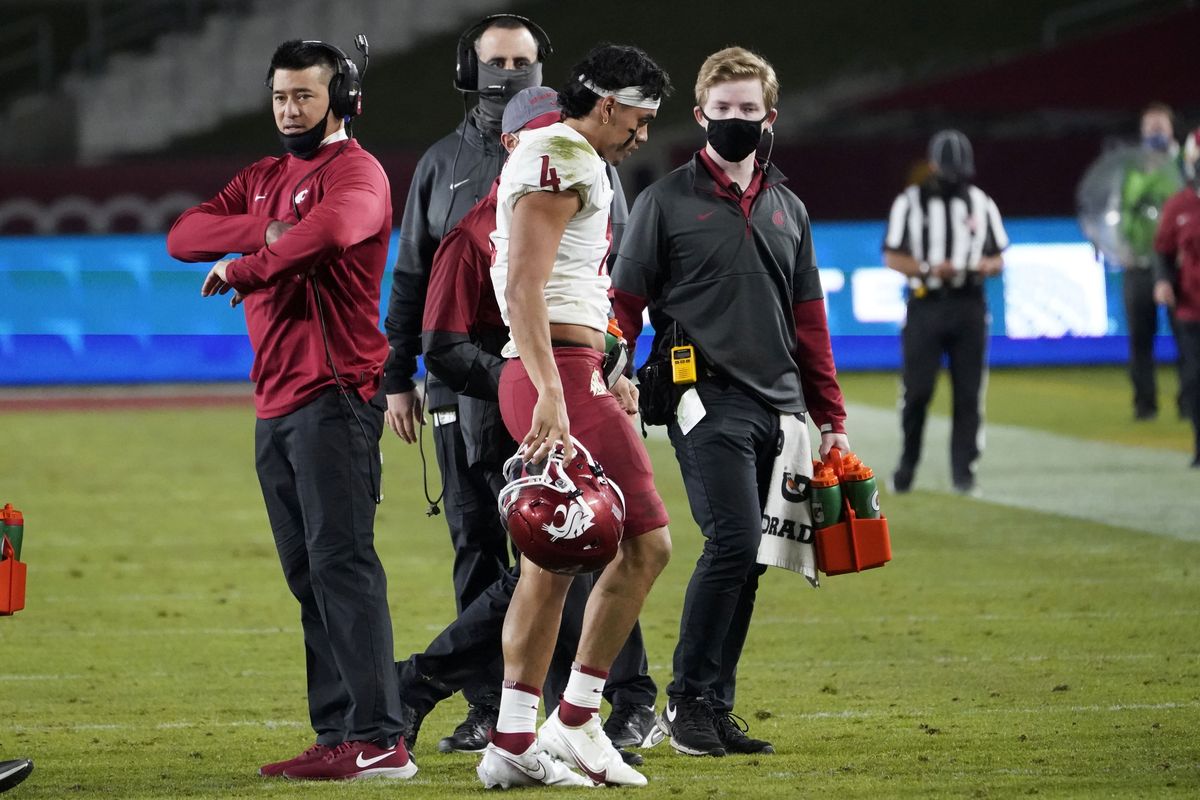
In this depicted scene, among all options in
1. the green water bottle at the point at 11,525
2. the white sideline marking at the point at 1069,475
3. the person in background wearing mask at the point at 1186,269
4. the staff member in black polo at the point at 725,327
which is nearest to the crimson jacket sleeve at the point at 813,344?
the staff member in black polo at the point at 725,327

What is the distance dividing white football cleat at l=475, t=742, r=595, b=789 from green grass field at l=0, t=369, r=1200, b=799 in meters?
0.10

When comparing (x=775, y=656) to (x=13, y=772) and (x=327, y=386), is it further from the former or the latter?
(x=13, y=772)

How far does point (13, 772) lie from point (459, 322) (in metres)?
1.67

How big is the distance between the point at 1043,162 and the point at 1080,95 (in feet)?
10.0

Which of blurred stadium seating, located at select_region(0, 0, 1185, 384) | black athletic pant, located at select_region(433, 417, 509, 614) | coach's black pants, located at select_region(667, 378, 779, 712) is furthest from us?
blurred stadium seating, located at select_region(0, 0, 1185, 384)

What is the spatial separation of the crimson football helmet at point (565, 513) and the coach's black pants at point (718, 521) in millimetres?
740

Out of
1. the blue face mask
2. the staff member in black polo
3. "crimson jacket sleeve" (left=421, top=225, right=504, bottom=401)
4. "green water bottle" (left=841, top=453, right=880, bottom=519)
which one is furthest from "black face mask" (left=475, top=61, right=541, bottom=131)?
the blue face mask

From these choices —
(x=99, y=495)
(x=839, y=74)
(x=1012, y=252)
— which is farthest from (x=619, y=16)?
(x=99, y=495)

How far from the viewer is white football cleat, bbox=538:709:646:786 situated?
4.85 meters

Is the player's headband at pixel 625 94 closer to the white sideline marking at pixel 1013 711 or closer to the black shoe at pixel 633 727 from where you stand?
the black shoe at pixel 633 727

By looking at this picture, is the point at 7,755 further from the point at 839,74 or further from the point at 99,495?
the point at 839,74

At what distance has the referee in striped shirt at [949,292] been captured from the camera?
11.2m

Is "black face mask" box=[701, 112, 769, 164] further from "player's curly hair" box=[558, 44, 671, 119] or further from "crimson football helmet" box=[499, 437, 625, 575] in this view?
"crimson football helmet" box=[499, 437, 625, 575]

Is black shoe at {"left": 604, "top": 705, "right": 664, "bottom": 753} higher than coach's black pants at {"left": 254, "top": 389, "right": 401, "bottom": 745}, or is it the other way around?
coach's black pants at {"left": 254, "top": 389, "right": 401, "bottom": 745}
